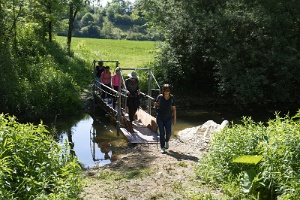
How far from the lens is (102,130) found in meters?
15.4

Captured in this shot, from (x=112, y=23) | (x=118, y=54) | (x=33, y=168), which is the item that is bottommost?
(x=33, y=168)

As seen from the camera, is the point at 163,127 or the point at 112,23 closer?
the point at 163,127

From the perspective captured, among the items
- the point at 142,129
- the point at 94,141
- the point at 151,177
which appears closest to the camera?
the point at 151,177

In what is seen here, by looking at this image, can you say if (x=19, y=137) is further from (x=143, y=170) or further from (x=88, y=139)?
(x=88, y=139)

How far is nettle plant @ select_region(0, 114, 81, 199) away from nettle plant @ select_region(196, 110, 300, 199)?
2567mm

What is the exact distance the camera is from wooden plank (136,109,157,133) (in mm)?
12248

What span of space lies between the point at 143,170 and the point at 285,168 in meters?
3.64

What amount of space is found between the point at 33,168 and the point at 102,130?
9.58 meters

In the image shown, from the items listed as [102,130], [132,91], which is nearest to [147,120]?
[132,91]

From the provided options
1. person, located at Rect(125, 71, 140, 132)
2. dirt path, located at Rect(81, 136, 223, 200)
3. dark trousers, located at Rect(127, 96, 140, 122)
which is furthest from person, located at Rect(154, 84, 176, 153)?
dark trousers, located at Rect(127, 96, 140, 122)

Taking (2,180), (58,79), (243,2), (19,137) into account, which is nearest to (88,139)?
(58,79)

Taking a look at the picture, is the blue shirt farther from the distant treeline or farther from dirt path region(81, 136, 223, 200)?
the distant treeline

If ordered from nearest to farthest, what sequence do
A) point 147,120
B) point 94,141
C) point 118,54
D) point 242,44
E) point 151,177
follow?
point 151,177 → point 147,120 → point 94,141 → point 242,44 → point 118,54

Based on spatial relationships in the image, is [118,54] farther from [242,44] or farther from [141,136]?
[141,136]
